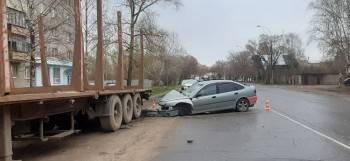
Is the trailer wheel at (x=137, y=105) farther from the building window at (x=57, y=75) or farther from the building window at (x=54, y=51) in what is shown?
the building window at (x=57, y=75)

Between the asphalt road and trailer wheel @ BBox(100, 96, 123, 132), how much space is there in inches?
70.2

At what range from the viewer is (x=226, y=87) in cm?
2469

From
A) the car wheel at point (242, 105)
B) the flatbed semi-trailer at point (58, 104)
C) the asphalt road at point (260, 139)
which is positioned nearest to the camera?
the flatbed semi-trailer at point (58, 104)

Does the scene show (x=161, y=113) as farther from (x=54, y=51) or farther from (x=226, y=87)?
(x=54, y=51)

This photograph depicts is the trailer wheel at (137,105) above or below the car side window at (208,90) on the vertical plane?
below

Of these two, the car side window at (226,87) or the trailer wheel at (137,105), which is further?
Answer: the car side window at (226,87)

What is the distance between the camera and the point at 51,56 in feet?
95.9

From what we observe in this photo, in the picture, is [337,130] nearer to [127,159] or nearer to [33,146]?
[127,159]

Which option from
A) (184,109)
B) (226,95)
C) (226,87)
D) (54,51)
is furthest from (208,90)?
(54,51)

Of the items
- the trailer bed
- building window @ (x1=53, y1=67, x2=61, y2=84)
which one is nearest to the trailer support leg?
the trailer bed

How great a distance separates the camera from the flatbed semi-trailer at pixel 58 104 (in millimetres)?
9609

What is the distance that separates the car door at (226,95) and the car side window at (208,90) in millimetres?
270

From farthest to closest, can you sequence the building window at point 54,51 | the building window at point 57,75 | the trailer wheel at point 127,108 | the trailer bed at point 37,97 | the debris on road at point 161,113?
the building window at point 57,75
the building window at point 54,51
the debris on road at point 161,113
the trailer wheel at point 127,108
the trailer bed at point 37,97

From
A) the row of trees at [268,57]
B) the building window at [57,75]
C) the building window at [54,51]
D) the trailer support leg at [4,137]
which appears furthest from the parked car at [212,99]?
the row of trees at [268,57]
